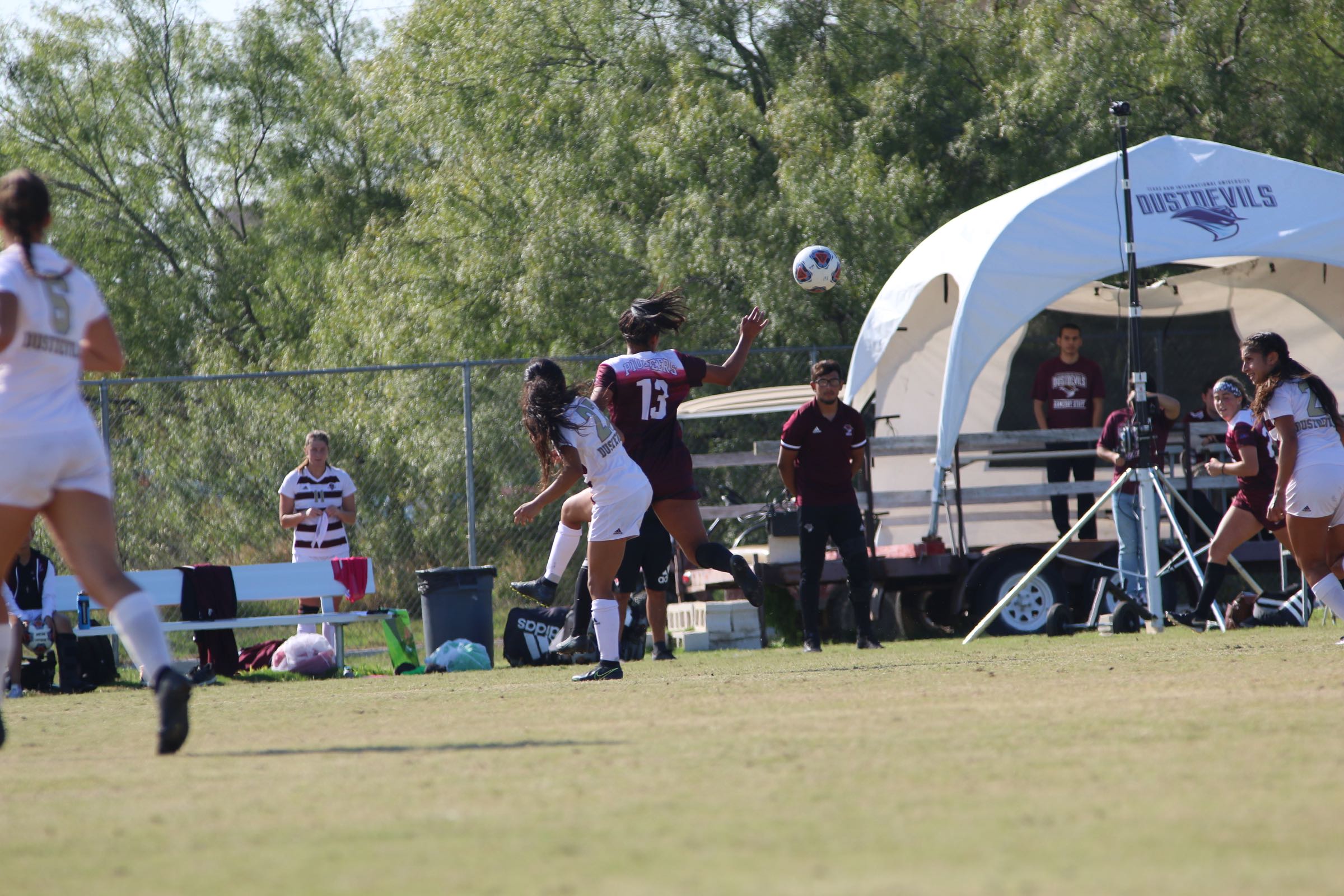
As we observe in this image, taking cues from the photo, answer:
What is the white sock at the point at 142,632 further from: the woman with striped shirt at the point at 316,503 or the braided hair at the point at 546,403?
the woman with striped shirt at the point at 316,503

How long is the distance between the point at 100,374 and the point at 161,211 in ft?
19.9

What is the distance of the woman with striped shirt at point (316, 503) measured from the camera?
43.3ft

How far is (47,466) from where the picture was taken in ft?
17.3

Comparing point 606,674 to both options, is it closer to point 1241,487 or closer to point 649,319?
point 649,319

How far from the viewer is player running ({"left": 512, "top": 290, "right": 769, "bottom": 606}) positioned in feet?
32.2

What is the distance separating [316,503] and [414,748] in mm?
7933

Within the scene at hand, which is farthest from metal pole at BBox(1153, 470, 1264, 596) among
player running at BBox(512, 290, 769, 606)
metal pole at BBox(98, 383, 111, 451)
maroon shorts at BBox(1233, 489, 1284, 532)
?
metal pole at BBox(98, 383, 111, 451)

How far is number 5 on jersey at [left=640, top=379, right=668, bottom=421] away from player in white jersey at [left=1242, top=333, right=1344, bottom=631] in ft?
11.5

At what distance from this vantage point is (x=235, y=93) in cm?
2967

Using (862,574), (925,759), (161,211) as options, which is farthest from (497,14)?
(925,759)

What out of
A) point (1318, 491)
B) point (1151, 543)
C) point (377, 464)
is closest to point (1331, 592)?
point (1318, 491)

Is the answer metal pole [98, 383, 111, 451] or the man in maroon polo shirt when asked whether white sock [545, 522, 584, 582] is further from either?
metal pole [98, 383, 111, 451]

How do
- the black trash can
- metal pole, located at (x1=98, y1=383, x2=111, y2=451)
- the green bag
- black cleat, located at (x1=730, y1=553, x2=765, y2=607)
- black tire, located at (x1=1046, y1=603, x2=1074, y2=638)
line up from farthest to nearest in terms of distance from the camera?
metal pole, located at (x1=98, y1=383, x2=111, y2=451), the green bag, black tire, located at (x1=1046, y1=603, x2=1074, y2=638), the black trash can, black cleat, located at (x1=730, y1=553, x2=765, y2=607)

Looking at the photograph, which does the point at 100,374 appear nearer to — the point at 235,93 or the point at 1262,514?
the point at 235,93
